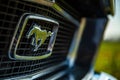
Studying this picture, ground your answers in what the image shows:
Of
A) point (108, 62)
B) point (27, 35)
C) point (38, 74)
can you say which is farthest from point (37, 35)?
point (108, 62)

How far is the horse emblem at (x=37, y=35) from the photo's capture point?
1.38 metres

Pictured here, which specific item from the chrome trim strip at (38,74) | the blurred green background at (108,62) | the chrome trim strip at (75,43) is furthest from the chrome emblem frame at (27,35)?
the blurred green background at (108,62)

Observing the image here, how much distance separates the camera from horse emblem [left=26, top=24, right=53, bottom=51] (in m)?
1.38

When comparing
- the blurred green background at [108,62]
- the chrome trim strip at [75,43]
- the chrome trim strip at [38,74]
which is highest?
the chrome trim strip at [75,43]

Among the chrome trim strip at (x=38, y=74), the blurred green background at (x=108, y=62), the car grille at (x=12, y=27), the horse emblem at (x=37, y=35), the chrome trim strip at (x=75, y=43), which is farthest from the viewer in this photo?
the blurred green background at (x=108, y=62)

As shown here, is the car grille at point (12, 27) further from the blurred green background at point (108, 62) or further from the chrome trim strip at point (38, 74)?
the blurred green background at point (108, 62)

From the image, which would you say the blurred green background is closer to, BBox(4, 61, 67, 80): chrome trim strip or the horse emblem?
BBox(4, 61, 67, 80): chrome trim strip

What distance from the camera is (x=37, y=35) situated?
1422 mm

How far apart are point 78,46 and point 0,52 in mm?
1766

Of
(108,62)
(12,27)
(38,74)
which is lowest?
(108,62)

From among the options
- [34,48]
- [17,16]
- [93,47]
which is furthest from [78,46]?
[17,16]

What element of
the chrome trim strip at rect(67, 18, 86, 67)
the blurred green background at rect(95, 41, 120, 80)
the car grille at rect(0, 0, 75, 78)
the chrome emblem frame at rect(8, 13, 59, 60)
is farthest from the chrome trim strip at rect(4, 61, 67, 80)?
the blurred green background at rect(95, 41, 120, 80)

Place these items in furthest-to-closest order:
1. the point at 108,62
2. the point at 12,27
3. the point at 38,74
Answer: the point at 108,62
the point at 38,74
the point at 12,27

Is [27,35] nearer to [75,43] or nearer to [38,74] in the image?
[38,74]
